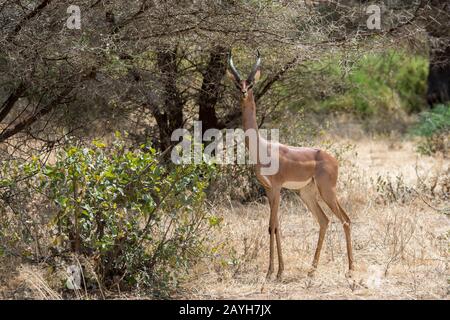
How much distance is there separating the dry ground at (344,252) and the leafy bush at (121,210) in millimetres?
325

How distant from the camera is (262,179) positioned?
7395 millimetres

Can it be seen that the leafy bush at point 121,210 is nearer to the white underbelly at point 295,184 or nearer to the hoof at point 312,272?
the white underbelly at point 295,184

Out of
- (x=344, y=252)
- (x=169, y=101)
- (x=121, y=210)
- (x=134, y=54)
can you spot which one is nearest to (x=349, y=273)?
(x=344, y=252)

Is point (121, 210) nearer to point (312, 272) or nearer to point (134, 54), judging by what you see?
point (312, 272)

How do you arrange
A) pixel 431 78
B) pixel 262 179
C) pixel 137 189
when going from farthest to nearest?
1. pixel 431 78
2. pixel 262 179
3. pixel 137 189

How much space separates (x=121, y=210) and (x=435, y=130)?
929 cm

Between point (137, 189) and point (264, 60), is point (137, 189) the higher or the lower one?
the lower one

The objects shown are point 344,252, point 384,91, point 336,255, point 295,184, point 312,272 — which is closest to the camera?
point 312,272

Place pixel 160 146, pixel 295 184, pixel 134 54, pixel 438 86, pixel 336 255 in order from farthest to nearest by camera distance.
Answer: pixel 438 86 < pixel 160 146 < pixel 134 54 < pixel 336 255 < pixel 295 184

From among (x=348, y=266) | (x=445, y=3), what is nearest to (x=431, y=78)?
(x=445, y=3)

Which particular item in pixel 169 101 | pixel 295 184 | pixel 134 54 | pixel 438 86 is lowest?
pixel 295 184

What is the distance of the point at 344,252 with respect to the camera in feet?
27.4
